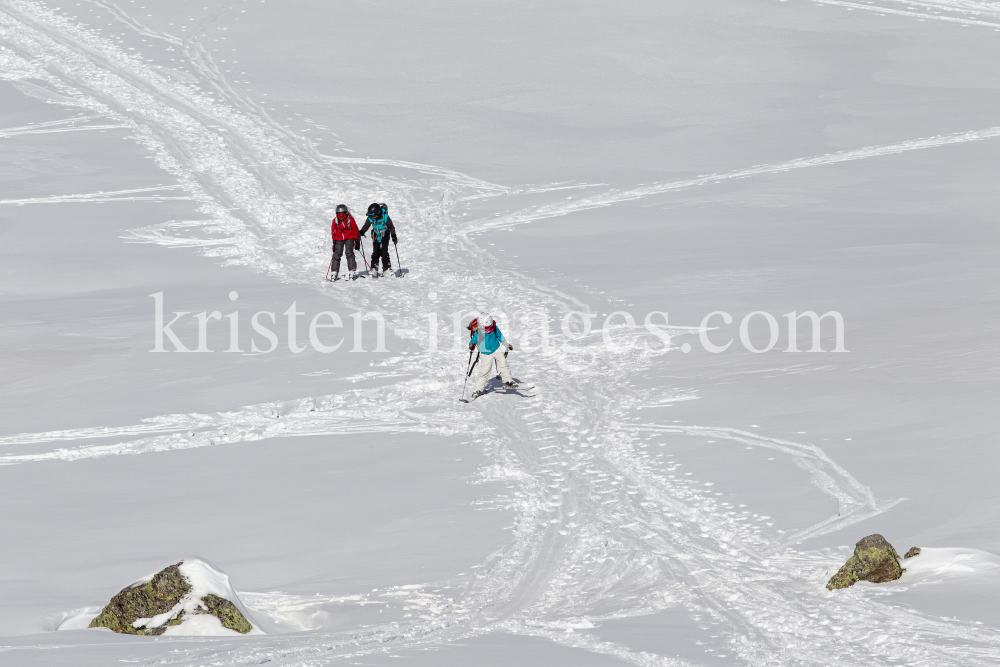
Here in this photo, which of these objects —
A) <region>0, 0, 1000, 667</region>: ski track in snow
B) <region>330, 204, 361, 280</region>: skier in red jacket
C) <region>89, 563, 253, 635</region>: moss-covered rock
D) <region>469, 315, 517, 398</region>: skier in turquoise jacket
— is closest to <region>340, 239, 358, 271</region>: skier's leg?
<region>330, 204, 361, 280</region>: skier in red jacket

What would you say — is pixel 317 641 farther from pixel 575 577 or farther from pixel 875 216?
pixel 875 216

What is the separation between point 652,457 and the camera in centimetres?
1119

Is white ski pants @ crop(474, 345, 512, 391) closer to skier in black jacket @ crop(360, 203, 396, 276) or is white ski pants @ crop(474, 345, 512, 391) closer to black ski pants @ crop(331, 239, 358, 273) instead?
skier in black jacket @ crop(360, 203, 396, 276)

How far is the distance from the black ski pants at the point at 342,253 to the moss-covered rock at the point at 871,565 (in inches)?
419

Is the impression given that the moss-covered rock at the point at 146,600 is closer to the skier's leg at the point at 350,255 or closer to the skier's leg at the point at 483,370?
the skier's leg at the point at 483,370

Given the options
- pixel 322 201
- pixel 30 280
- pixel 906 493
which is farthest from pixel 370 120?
pixel 906 493

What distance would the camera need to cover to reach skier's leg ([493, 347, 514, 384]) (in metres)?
12.8

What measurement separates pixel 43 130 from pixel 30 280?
8285 millimetres

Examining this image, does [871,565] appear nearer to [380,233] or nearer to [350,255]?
[380,233]

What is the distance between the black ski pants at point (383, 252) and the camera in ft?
56.1

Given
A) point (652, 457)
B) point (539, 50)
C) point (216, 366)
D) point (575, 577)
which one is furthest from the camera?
point (539, 50)

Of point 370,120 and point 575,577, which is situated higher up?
point 370,120

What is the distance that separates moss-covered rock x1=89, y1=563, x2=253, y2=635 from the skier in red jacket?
9681mm

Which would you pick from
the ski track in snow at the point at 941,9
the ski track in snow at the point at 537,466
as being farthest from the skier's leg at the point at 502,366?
the ski track in snow at the point at 941,9
